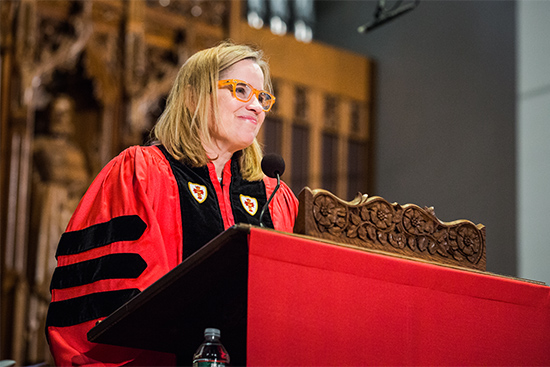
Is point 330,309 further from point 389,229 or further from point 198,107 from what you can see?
point 198,107

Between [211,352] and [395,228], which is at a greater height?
[395,228]

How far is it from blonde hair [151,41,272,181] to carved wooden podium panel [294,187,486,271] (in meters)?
0.82

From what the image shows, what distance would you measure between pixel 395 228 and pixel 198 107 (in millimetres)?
949

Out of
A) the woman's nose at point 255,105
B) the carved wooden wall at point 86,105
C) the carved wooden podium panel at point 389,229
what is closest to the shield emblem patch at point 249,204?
the woman's nose at point 255,105

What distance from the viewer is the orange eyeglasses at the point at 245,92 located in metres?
2.48

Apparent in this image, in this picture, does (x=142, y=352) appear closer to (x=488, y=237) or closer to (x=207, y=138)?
(x=207, y=138)

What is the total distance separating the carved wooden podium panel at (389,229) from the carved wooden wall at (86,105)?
4.83 metres

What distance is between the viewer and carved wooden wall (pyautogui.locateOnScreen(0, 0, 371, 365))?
608 cm

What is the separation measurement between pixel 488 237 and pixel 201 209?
5.43 meters

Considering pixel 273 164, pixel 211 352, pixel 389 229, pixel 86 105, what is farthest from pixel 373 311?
pixel 86 105

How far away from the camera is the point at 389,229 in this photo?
1827mm

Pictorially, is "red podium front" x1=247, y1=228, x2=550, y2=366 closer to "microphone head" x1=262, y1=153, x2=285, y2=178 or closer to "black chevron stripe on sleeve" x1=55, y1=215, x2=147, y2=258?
"microphone head" x1=262, y1=153, x2=285, y2=178

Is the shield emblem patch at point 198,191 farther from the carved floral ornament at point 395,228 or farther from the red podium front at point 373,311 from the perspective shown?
the red podium front at point 373,311

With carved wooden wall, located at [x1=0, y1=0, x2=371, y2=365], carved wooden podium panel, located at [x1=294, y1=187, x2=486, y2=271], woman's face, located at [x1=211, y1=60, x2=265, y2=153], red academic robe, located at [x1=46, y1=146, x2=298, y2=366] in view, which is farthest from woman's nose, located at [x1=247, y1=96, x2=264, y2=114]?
carved wooden wall, located at [x1=0, y1=0, x2=371, y2=365]
